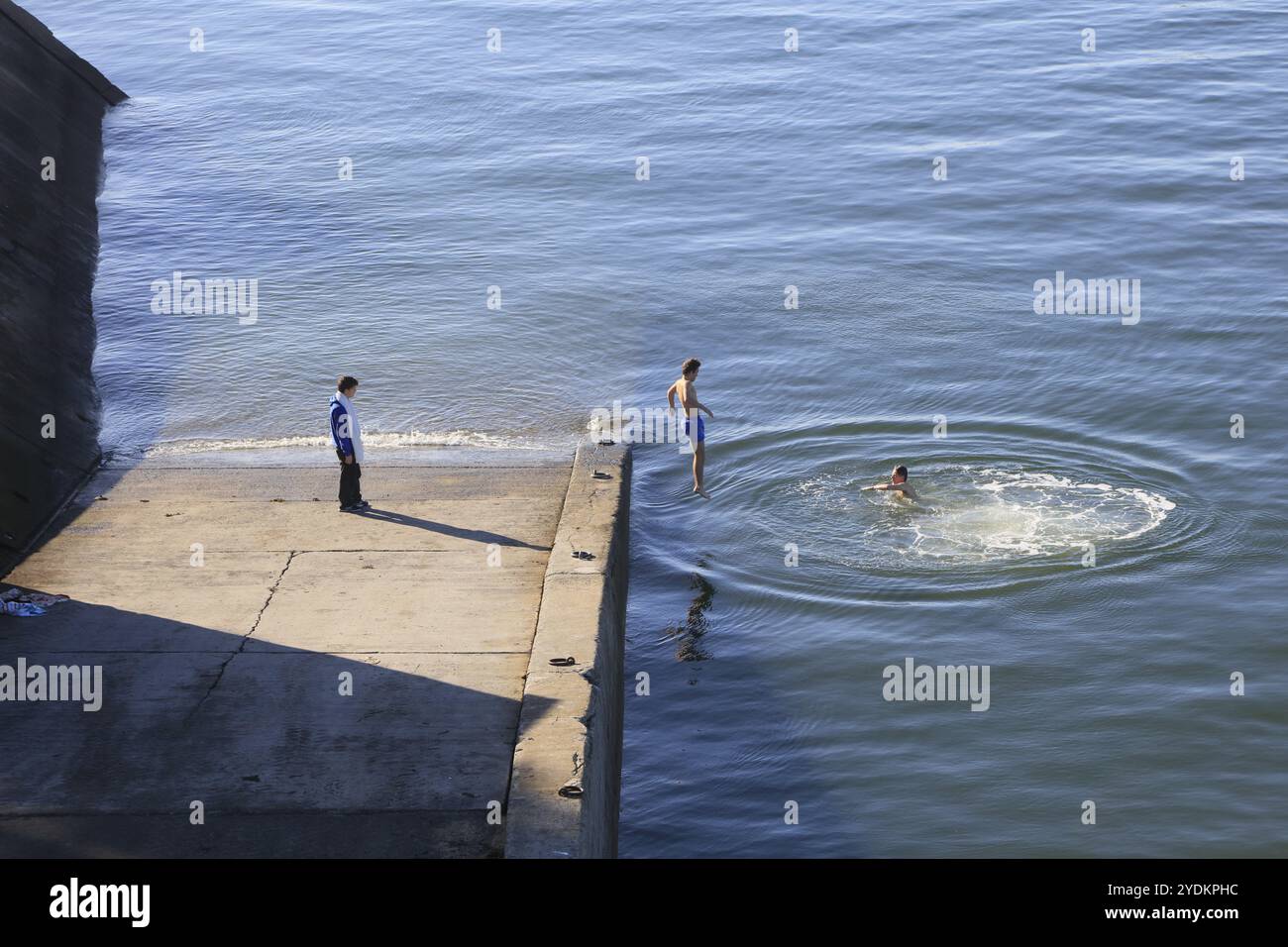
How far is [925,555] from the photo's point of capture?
53.3 ft

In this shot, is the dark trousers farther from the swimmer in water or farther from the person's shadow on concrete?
the swimmer in water

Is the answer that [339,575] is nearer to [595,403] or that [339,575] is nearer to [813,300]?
[595,403]

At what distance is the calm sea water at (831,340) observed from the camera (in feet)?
44.6

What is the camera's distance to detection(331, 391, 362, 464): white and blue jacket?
1457 centimetres

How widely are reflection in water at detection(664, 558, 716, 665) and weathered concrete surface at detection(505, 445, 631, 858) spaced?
76 cm

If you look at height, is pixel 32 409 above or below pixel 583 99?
below

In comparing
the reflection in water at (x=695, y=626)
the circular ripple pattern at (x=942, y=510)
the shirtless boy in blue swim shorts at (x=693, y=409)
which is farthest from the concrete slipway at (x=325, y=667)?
the circular ripple pattern at (x=942, y=510)

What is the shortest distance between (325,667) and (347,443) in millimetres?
3621

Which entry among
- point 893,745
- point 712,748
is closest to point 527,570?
point 712,748

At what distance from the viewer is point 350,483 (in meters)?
14.8

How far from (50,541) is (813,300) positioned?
1394 centimetres

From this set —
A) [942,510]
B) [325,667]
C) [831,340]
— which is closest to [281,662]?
[325,667]

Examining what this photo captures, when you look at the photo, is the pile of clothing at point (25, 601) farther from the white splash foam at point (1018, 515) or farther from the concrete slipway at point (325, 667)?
the white splash foam at point (1018, 515)

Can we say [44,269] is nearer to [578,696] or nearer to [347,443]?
[347,443]
